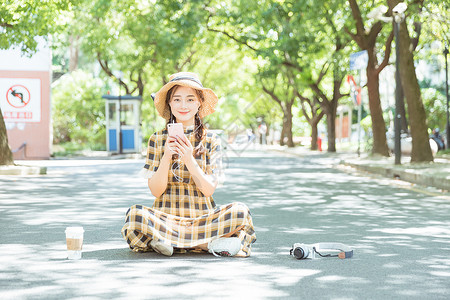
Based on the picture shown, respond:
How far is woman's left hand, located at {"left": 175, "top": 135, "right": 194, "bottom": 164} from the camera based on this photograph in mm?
5715

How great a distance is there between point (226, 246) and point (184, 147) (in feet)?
3.17

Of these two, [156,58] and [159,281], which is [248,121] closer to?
[156,58]

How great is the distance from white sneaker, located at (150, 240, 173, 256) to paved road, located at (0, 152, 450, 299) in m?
0.07

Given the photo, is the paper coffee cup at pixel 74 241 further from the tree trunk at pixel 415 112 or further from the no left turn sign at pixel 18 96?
the no left turn sign at pixel 18 96

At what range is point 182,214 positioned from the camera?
619 centimetres

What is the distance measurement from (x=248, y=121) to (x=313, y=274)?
94.5 m

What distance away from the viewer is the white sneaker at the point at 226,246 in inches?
243

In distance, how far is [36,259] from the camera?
6168 mm

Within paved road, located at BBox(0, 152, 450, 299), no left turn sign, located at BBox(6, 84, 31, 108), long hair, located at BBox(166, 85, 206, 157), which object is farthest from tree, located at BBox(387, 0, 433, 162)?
long hair, located at BBox(166, 85, 206, 157)

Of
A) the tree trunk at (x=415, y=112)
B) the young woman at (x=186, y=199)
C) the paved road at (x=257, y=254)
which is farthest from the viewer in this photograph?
the tree trunk at (x=415, y=112)

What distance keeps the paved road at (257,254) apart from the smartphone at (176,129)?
3.26 ft

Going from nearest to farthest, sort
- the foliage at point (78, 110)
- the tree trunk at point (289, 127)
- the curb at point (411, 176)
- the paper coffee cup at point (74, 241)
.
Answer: the paper coffee cup at point (74, 241), the curb at point (411, 176), the foliage at point (78, 110), the tree trunk at point (289, 127)

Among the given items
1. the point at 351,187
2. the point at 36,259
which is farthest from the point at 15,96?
the point at 36,259

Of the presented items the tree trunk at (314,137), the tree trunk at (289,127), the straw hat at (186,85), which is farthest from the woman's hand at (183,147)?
the tree trunk at (289,127)
